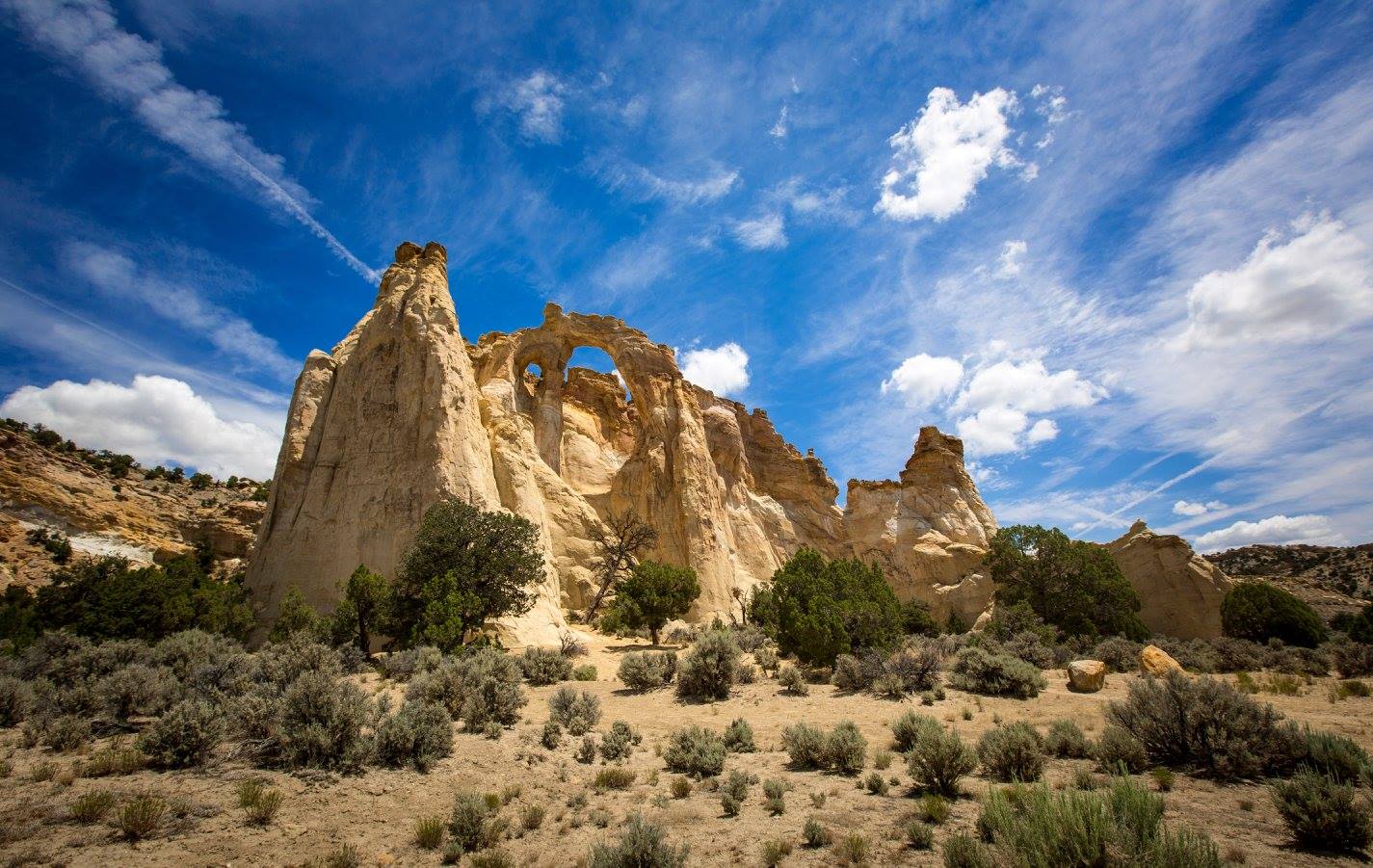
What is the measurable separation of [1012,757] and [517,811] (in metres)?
6.24

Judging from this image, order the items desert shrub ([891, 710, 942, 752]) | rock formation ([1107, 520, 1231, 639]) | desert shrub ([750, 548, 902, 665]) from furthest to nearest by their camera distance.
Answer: rock formation ([1107, 520, 1231, 639]), desert shrub ([750, 548, 902, 665]), desert shrub ([891, 710, 942, 752])

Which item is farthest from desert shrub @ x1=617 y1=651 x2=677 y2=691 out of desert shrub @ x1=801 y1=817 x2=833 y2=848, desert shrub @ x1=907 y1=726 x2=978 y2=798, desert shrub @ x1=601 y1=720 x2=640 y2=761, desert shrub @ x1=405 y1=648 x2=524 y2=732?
desert shrub @ x1=801 y1=817 x2=833 y2=848

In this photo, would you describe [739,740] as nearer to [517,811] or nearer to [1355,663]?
[517,811]

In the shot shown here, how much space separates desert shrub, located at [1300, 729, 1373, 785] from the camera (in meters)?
5.98

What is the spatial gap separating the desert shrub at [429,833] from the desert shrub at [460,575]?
11.9 m

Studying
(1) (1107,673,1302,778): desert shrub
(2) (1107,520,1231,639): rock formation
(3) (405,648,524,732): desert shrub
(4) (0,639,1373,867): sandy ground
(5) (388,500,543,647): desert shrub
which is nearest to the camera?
(4) (0,639,1373,867): sandy ground

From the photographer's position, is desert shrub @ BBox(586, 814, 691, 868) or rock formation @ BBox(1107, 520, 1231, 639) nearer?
desert shrub @ BBox(586, 814, 691, 868)

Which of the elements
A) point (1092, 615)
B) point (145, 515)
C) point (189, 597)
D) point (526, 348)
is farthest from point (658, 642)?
point (145, 515)

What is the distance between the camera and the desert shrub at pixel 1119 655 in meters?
17.2

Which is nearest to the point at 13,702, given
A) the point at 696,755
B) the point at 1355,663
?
the point at 696,755

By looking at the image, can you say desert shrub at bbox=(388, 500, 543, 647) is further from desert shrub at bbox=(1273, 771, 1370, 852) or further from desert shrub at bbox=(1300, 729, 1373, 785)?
desert shrub at bbox=(1300, 729, 1373, 785)

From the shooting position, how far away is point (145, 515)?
34.7m

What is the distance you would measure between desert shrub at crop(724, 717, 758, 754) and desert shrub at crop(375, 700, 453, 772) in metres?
4.39

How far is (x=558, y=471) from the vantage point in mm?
41438
